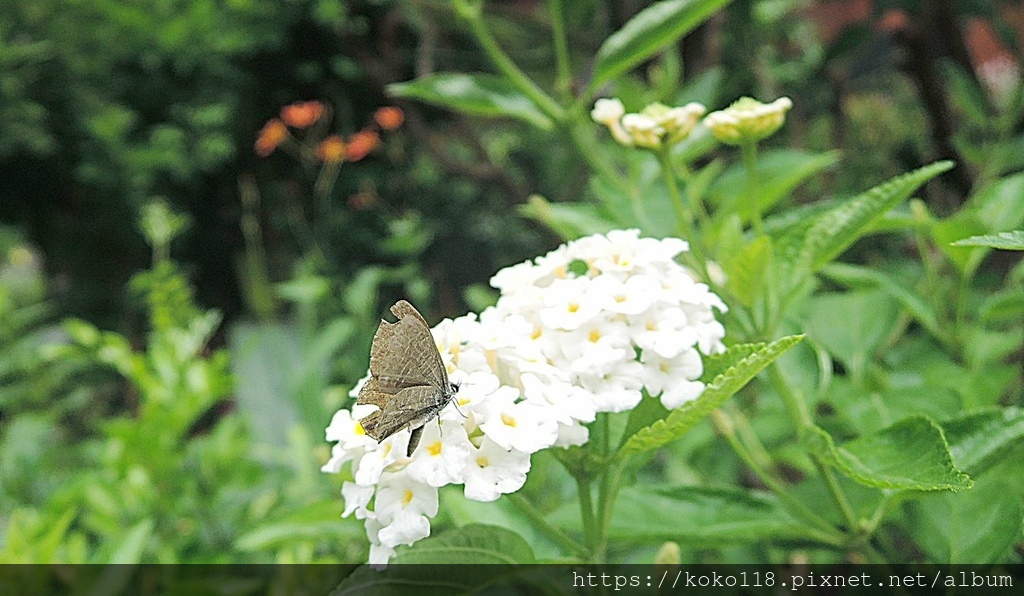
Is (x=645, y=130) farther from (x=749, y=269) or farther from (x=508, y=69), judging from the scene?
(x=508, y=69)

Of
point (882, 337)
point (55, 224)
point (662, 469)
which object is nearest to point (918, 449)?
point (882, 337)

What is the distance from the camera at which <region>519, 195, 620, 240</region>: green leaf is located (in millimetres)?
656

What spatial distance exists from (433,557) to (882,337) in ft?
1.42

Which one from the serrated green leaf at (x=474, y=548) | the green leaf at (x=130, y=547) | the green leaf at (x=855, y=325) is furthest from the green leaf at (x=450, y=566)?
the green leaf at (x=130, y=547)

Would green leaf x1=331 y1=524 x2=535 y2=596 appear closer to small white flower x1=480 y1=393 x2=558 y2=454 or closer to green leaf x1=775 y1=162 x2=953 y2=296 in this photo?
small white flower x1=480 y1=393 x2=558 y2=454

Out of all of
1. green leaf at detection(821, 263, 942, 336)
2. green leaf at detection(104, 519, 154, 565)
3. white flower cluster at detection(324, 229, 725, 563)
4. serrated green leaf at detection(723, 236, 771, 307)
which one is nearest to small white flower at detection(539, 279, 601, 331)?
white flower cluster at detection(324, 229, 725, 563)

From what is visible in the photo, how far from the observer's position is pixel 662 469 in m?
1.07

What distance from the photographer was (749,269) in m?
0.45

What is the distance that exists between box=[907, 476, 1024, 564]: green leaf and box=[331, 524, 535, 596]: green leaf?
0.93 feet

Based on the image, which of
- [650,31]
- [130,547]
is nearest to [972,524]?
[650,31]

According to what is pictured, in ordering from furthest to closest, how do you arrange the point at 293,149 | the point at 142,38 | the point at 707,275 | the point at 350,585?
1. the point at 293,149
2. the point at 142,38
3. the point at 707,275
4. the point at 350,585

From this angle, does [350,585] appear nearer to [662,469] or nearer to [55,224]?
[662,469]

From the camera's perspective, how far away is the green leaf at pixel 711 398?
1.16 feet

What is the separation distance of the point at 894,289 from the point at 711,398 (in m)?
0.33
